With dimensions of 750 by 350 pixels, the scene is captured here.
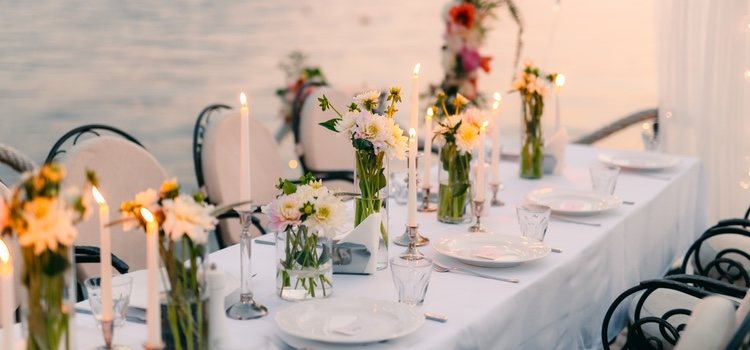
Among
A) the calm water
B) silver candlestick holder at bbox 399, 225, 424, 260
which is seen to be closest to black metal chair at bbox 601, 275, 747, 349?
silver candlestick holder at bbox 399, 225, 424, 260

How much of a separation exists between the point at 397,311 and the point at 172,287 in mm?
467

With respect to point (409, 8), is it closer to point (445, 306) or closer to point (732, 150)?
point (732, 150)

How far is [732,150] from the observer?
12.7ft

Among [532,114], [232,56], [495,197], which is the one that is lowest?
[495,197]

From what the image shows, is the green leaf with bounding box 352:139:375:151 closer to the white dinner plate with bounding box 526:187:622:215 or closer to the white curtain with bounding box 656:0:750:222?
the white dinner plate with bounding box 526:187:622:215

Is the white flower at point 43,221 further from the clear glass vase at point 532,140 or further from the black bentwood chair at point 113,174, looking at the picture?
the clear glass vase at point 532,140

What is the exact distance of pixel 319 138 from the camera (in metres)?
3.54

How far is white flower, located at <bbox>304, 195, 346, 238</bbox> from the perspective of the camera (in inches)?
64.8

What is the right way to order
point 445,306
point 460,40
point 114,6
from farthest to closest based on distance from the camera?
point 114,6
point 460,40
point 445,306

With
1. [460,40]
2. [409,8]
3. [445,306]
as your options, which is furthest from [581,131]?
[445,306]

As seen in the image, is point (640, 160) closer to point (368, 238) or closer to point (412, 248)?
point (412, 248)

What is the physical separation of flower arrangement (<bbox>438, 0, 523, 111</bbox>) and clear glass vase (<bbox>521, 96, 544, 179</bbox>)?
132 centimetres

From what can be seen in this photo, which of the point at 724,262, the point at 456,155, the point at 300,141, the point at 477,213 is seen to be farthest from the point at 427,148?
the point at 300,141

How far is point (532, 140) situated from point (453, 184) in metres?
0.68
